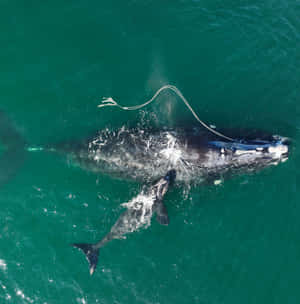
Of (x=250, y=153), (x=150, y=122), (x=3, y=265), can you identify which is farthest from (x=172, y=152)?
(x=3, y=265)

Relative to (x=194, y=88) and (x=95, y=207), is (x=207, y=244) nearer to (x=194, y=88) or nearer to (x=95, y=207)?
(x=95, y=207)

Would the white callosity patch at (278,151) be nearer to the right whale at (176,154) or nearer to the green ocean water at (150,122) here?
the right whale at (176,154)

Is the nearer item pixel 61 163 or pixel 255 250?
pixel 255 250

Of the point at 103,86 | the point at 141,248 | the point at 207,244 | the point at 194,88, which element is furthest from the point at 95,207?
the point at 194,88

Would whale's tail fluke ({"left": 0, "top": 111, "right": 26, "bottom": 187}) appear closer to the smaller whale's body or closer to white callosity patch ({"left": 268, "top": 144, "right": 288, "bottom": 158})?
the smaller whale's body

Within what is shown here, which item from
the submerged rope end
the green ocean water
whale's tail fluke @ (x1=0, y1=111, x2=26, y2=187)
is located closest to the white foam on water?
the green ocean water

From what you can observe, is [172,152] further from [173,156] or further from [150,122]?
[150,122]
